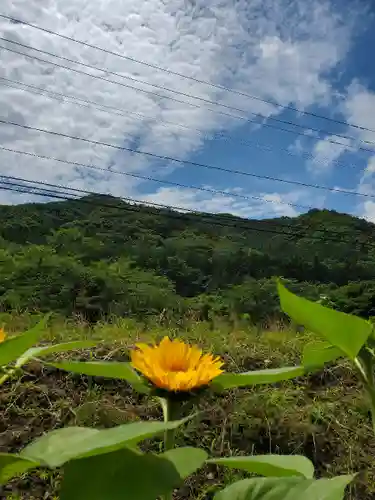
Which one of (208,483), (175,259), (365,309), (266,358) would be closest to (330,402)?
(266,358)

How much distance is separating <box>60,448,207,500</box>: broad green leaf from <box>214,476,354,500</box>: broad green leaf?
0.06 meters

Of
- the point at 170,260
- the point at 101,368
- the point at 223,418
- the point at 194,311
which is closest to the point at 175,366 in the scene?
the point at 101,368

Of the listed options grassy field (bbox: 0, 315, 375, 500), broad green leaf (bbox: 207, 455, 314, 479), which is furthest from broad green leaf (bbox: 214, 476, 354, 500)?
grassy field (bbox: 0, 315, 375, 500)

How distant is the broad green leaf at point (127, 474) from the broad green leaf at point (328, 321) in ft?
0.34

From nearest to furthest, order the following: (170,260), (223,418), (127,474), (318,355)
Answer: (127,474)
(318,355)
(223,418)
(170,260)

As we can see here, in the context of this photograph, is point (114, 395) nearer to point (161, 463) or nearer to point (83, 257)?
point (161, 463)

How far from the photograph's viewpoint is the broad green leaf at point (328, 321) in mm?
340

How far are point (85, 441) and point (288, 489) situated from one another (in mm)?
116

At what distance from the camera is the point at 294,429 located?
2213mm

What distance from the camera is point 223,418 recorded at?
2.17 metres

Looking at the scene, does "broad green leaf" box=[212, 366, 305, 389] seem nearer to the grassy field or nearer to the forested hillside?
the grassy field

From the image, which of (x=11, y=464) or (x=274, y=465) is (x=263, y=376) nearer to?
(x=274, y=465)

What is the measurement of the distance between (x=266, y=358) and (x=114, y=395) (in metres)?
0.82

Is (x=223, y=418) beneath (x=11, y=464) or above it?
beneath
